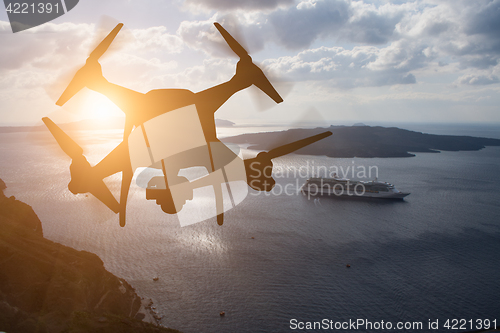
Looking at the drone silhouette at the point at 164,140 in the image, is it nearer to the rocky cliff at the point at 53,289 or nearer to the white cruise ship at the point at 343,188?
the rocky cliff at the point at 53,289

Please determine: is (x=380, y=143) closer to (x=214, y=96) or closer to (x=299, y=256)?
(x=299, y=256)

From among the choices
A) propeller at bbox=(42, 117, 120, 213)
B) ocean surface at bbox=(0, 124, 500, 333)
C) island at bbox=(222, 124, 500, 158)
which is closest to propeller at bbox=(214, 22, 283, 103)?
propeller at bbox=(42, 117, 120, 213)

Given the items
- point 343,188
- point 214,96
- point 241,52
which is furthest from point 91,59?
point 343,188

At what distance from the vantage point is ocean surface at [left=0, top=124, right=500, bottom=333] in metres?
24.5

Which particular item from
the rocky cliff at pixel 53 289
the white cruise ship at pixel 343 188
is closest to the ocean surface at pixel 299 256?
the white cruise ship at pixel 343 188

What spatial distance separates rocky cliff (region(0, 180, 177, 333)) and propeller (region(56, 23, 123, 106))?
1240 centimetres

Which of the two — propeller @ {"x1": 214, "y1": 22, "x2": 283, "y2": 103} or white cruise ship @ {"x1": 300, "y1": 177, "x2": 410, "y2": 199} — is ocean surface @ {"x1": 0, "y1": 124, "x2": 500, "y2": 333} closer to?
white cruise ship @ {"x1": 300, "y1": 177, "x2": 410, "y2": 199}

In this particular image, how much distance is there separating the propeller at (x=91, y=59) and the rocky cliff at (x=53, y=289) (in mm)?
12396

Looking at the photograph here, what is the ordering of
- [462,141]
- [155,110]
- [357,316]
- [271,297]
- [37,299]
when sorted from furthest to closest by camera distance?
[462,141]
[271,297]
[357,316]
[37,299]
[155,110]

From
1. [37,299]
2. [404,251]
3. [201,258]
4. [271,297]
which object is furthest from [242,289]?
[404,251]

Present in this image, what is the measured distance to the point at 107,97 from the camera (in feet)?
8.69

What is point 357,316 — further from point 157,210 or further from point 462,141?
point 462,141

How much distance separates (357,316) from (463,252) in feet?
64.6

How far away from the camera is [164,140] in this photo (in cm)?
269
